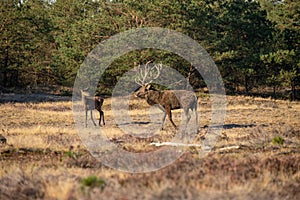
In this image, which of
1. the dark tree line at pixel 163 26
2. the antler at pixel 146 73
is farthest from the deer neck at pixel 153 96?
the dark tree line at pixel 163 26

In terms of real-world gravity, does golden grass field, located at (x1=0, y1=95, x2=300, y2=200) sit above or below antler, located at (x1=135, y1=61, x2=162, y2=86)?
below

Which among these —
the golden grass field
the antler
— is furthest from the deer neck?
the golden grass field

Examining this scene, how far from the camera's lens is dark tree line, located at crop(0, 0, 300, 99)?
3356 cm

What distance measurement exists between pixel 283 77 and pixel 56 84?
2606 cm

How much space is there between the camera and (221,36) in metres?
37.8

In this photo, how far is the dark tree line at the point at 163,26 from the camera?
3356 cm

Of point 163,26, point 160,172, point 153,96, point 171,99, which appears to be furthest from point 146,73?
point 160,172

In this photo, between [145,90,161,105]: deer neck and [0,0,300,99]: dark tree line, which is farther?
[0,0,300,99]: dark tree line

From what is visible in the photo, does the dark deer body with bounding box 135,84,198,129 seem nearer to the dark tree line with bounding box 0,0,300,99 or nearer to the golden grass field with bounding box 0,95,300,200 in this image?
the golden grass field with bounding box 0,95,300,200

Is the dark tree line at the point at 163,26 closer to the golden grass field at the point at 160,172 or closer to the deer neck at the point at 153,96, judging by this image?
Result: the deer neck at the point at 153,96

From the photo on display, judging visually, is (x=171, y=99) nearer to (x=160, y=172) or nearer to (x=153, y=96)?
(x=153, y=96)

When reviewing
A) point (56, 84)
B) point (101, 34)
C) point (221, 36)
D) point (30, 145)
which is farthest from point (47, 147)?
point (56, 84)

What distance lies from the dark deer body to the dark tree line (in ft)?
43.4

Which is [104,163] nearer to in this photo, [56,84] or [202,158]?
[202,158]
